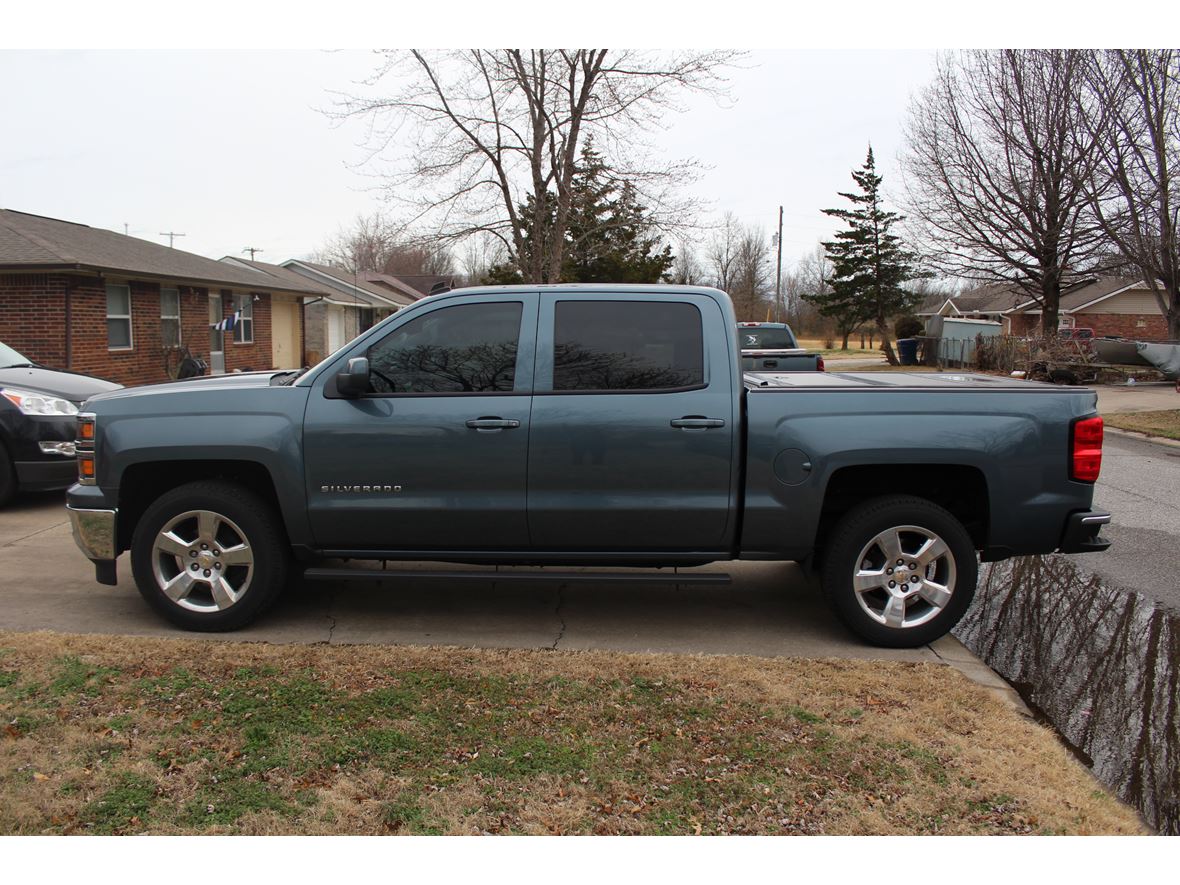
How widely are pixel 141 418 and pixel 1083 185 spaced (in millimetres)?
28551

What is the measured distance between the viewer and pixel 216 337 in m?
→ 23.9

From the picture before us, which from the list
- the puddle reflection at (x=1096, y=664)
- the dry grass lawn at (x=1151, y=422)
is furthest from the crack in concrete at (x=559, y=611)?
the dry grass lawn at (x=1151, y=422)

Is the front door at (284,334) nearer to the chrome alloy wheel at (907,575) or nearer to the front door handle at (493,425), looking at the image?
→ the front door handle at (493,425)

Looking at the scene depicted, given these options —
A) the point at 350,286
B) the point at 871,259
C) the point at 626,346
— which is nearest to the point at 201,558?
the point at 626,346

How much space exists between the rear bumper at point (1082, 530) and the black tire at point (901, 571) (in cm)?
50

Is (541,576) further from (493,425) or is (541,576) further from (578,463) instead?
(493,425)

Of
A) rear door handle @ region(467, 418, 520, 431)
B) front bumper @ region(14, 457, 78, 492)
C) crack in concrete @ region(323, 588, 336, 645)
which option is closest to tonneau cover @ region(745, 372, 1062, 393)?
rear door handle @ region(467, 418, 520, 431)

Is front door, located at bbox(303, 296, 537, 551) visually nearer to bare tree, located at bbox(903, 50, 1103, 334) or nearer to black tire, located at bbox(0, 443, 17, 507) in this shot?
black tire, located at bbox(0, 443, 17, 507)

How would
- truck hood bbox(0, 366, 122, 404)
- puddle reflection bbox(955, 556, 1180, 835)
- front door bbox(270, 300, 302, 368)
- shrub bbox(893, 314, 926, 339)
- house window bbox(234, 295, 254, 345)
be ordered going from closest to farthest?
puddle reflection bbox(955, 556, 1180, 835) → truck hood bbox(0, 366, 122, 404) → house window bbox(234, 295, 254, 345) → front door bbox(270, 300, 302, 368) → shrub bbox(893, 314, 926, 339)

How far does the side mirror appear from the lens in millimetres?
4848

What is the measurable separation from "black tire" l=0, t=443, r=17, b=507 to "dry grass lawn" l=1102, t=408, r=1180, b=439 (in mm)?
15985

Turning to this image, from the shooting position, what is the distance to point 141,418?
5.10m

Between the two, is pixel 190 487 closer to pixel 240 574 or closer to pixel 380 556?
pixel 240 574

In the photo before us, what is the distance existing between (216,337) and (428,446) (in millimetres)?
21098
